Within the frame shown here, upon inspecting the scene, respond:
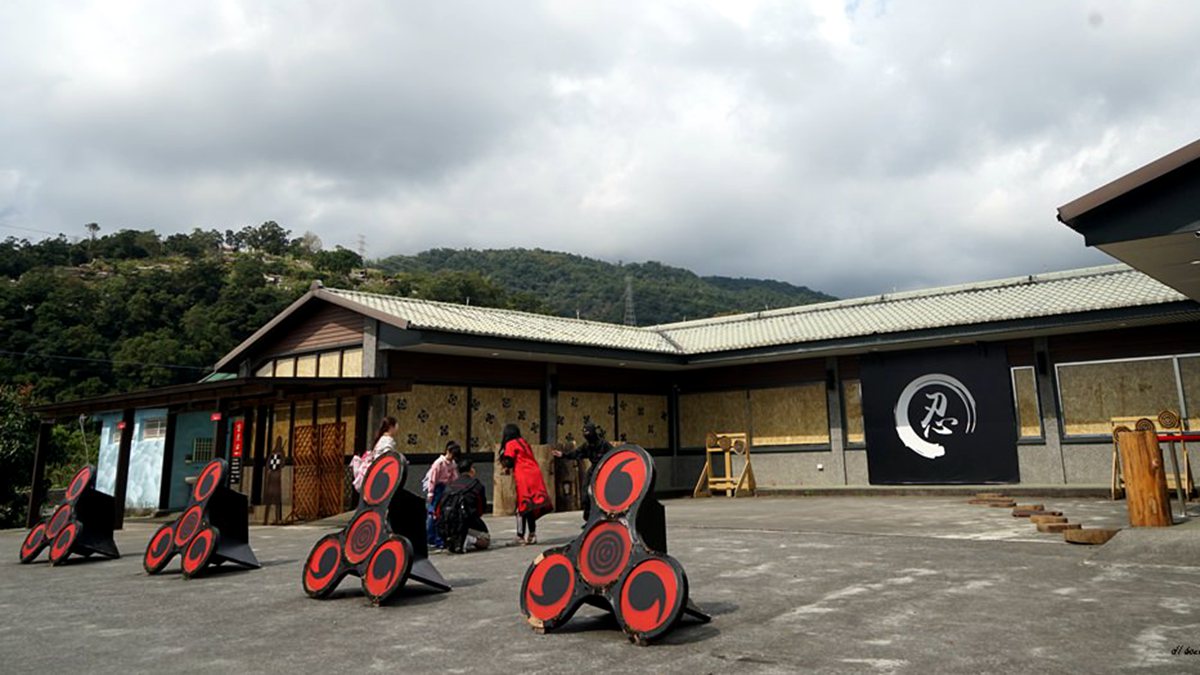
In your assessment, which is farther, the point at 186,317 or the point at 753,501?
the point at 186,317

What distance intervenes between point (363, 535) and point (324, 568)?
1.44 ft

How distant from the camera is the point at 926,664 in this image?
4039mm

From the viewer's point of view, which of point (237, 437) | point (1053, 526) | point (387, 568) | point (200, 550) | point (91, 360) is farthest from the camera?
point (91, 360)

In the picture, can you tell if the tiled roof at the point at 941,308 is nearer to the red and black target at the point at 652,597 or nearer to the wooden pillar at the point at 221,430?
the wooden pillar at the point at 221,430

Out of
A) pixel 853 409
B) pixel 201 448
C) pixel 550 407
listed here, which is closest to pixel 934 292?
pixel 853 409

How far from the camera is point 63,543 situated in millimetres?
9773

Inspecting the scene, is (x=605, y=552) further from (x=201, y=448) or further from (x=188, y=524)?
(x=201, y=448)

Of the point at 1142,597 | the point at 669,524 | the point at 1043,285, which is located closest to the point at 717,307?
the point at 1043,285

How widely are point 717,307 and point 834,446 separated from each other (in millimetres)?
61616

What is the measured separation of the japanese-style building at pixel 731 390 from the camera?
15.9 m

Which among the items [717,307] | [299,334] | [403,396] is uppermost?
[717,307]

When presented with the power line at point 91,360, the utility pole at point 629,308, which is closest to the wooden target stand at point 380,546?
the power line at point 91,360

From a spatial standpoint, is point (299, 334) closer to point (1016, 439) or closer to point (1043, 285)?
point (1016, 439)

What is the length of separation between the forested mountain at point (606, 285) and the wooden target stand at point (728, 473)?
54.8 m
